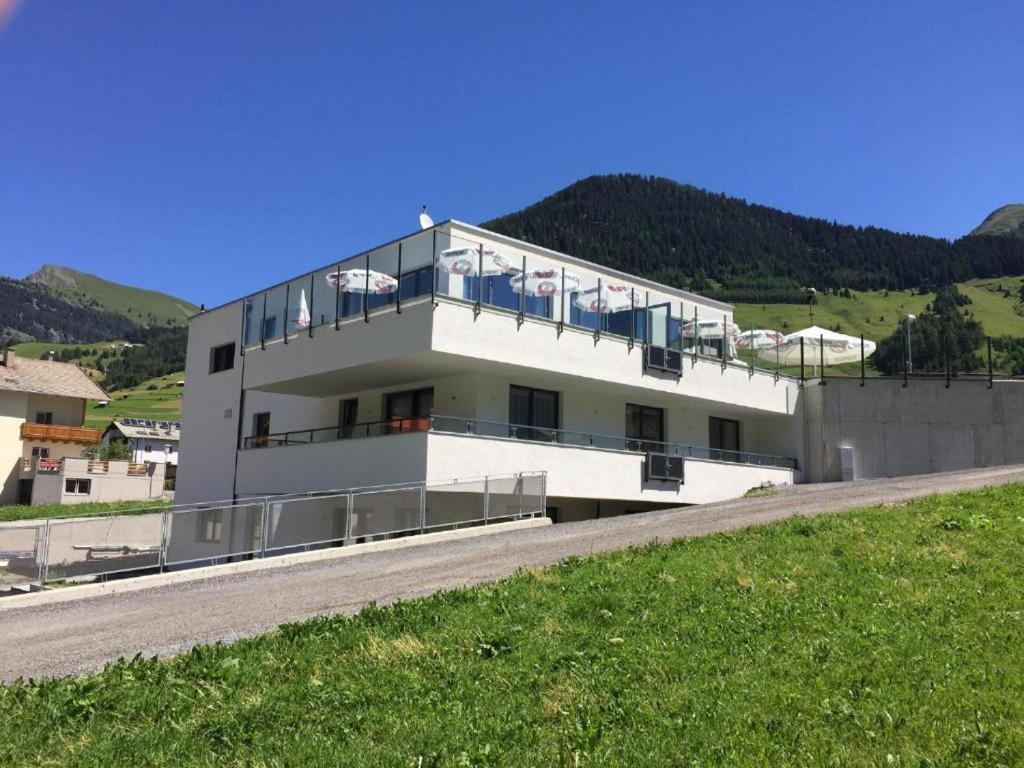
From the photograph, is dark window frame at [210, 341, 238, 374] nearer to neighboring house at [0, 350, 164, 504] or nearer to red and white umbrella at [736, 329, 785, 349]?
red and white umbrella at [736, 329, 785, 349]

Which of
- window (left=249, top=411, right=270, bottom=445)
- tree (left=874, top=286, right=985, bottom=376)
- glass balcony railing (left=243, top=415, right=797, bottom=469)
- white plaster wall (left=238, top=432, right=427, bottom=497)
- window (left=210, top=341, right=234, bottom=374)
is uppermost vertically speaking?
tree (left=874, top=286, right=985, bottom=376)

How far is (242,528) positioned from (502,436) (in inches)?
299

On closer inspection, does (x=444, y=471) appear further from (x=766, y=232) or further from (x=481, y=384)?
(x=766, y=232)

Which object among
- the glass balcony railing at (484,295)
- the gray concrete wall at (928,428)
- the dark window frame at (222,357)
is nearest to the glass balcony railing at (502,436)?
the gray concrete wall at (928,428)

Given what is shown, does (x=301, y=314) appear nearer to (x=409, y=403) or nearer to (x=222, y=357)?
(x=409, y=403)

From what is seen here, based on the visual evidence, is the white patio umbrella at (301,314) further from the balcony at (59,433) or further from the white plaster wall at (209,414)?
the balcony at (59,433)

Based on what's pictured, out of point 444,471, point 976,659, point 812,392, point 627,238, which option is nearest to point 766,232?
point 627,238

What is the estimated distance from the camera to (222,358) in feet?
111

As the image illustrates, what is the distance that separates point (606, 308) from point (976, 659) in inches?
831

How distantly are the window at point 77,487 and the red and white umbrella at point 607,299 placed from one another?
5156 centimetres

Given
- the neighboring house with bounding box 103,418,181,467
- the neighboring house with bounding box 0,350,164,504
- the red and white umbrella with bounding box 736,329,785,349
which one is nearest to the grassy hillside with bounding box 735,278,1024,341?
the neighboring house with bounding box 103,418,181,467

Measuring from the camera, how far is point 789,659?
7086 millimetres

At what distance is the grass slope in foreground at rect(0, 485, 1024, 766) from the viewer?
5660 mm

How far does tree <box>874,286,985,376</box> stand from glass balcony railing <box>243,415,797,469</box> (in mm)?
7556
